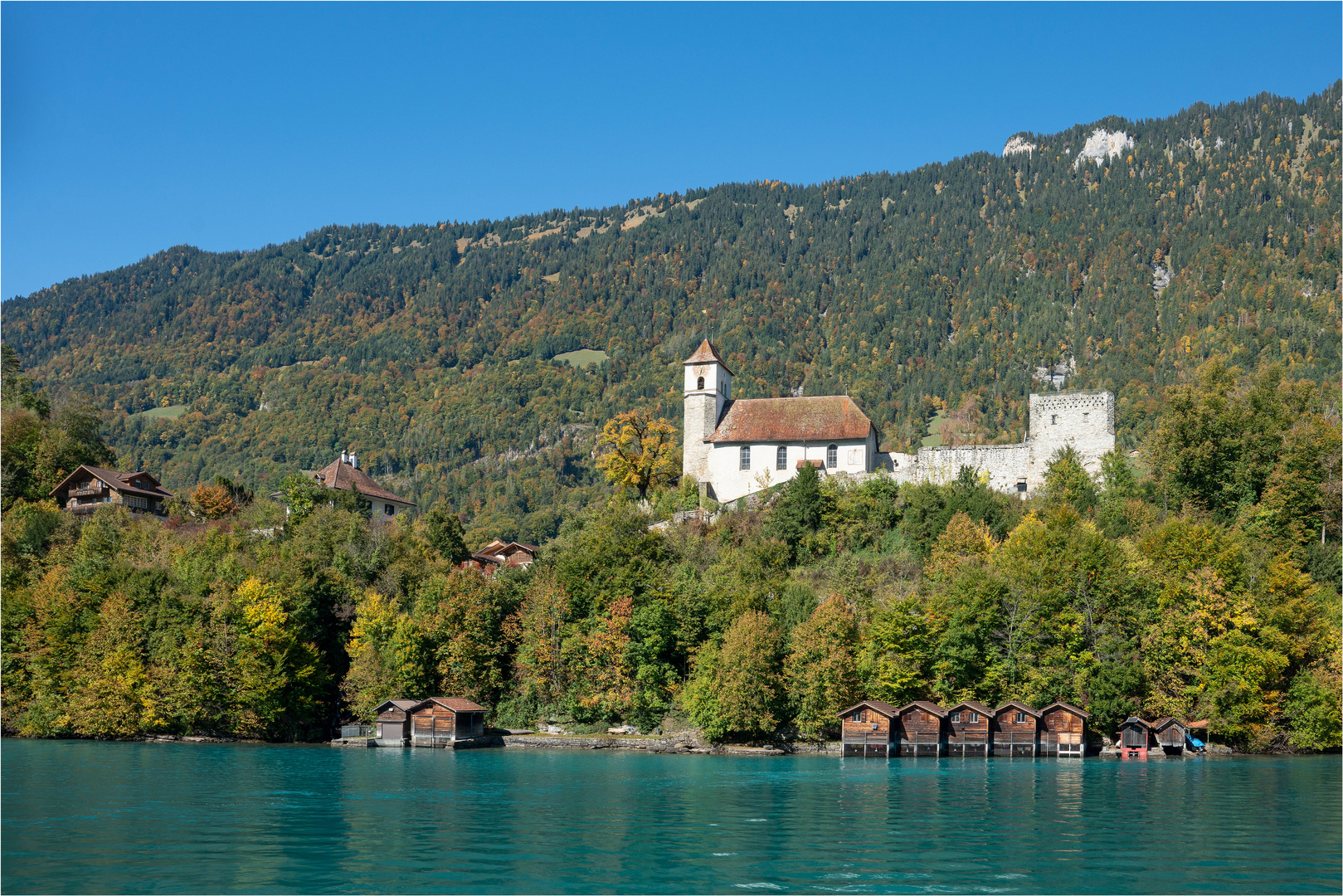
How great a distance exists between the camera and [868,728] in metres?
59.3

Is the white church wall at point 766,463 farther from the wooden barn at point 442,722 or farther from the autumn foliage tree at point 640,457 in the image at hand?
the wooden barn at point 442,722

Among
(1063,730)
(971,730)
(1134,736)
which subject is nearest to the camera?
(1134,736)

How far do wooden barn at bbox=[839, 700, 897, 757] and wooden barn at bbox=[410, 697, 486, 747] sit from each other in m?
21.8

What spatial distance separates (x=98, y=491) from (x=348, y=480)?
20324mm

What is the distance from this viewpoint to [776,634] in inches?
2474

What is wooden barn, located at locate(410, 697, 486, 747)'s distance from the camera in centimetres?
6481

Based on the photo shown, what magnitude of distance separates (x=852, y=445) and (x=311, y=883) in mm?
57660

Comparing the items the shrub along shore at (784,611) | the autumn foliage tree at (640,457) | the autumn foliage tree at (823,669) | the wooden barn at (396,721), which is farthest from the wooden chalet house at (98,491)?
the autumn foliage tree at (823,669)

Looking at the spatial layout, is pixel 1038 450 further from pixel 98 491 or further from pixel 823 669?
pixel 98 491

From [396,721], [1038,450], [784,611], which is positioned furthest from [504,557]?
[1038,450]

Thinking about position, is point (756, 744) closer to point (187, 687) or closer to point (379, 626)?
point (379, 626)

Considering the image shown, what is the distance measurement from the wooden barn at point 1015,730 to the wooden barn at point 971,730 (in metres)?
0.38

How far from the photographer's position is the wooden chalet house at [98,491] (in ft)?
297

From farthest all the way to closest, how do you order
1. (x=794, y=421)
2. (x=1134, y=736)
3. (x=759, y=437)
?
(x=794, y=421) → (x=759, y=437) → (x=1134, y=736)
